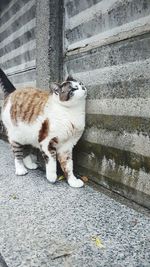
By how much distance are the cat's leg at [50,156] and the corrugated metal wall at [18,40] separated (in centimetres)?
195

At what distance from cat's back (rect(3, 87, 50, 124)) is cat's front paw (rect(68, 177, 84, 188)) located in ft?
2.72

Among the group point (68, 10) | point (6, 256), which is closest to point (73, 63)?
point (68, 10)

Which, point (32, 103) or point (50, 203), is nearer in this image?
point (50, 203)

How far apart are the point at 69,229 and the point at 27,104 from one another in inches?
79.0

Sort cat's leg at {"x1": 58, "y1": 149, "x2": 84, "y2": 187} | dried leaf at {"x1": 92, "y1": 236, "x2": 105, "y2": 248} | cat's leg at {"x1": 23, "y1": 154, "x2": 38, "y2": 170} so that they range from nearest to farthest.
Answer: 1. dried leaf at {"x1": 92, "y1": 236, "x2": 105, "y2": 248}
2. cat's leg at {"x1": 58, "y1": 149, "x2": 84, "y2": 187}
3. cat's leg at {"x1": 23, "y1": 154, "x2": 38, "y2": 170}

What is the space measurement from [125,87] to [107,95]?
0.38 metres

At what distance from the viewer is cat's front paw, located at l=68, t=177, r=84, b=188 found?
14.1 feet

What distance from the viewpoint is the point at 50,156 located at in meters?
4.39

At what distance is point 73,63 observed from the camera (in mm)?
4711

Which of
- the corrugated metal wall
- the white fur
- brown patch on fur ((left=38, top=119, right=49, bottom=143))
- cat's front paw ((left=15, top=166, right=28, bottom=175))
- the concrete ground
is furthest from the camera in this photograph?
the corrugated metal wall

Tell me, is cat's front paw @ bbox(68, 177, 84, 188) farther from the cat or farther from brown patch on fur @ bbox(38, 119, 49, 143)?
brown patch on fur @ bbox(38, 119, 49, 143)

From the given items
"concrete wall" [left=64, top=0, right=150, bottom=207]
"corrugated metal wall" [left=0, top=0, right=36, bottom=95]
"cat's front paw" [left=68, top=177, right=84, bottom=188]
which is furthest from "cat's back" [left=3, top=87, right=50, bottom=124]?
"corrugated metal wall" [left=0, top=0, right=36, bottom=95]

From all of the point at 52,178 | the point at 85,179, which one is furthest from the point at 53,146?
the point at 85,179

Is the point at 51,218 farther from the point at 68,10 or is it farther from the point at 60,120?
the point at 68,10
